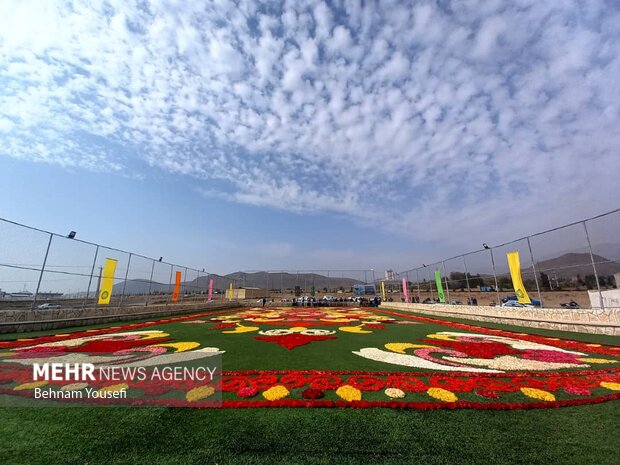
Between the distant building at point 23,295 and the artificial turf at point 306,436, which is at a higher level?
the distant building at point 23,295

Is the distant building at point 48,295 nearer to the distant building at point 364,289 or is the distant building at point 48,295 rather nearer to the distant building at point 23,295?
the distant building at point 23,295

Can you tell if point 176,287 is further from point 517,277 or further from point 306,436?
point 517,277

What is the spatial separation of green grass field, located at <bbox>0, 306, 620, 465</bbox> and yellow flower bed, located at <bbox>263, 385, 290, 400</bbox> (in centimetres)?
28

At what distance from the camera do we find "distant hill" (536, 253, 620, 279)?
28.2ft

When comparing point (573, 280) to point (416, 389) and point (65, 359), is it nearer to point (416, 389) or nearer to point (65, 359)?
point (416, 389)

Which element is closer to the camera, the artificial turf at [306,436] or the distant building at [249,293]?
the artificial turf at [306,436]

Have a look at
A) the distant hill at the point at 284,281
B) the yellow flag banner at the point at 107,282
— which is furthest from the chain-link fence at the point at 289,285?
the yellow flag banner at the point at 107,282

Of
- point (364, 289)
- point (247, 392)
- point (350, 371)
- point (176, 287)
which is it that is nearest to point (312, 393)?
point (247, 392)

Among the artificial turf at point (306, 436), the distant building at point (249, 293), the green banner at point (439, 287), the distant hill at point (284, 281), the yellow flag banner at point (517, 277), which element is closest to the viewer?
the artificial turf at point (306, 436)

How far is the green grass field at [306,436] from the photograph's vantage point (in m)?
1.99

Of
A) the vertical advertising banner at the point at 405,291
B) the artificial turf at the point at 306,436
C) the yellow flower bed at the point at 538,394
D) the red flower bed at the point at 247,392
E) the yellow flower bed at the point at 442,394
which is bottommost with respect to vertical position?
the artificial turf at the point at 306,436

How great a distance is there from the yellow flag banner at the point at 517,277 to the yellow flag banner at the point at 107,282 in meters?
16.5

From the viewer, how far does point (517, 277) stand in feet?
36.4

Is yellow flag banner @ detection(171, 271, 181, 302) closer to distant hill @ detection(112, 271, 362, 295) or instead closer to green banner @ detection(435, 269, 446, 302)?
distant hill @ detection(112, 271, 362, 295)
